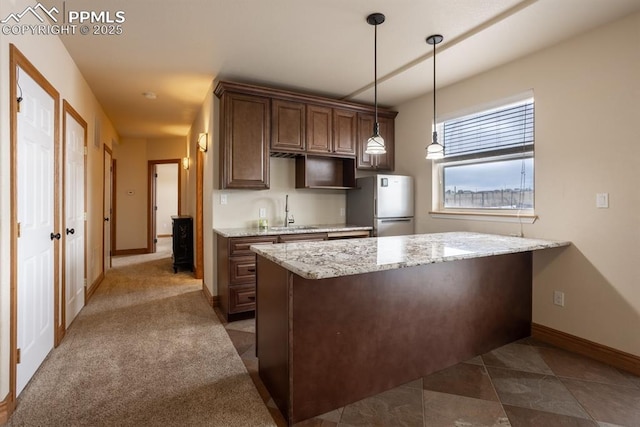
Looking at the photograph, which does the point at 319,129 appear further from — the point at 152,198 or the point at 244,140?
A: the point at 152,198

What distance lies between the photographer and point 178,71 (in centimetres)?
352

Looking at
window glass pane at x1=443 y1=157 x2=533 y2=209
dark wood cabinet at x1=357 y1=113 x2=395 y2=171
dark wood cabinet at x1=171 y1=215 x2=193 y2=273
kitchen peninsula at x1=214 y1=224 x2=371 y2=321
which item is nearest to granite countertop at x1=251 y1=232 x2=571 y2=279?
window glass pane at x1=443 y1=157 x2=533 y2=209

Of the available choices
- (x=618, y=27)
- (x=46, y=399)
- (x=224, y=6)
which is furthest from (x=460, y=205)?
(x=46, y=399)

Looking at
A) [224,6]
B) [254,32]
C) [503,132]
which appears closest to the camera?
[224,6]

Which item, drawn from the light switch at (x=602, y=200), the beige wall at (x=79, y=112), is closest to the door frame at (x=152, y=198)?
the beige wall at (x=79, y=112)

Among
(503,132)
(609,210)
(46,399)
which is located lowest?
→ (46,399)

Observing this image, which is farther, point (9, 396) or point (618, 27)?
point (618, 27)

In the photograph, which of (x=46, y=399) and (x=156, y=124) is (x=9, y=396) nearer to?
(x=46, y=399)

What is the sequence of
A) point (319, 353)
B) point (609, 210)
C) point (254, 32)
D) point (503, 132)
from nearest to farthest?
1. point (319, 353)
2. point (609, 210)
3. point (254, 32)
4. point (503, 132)

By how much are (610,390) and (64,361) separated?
381cm

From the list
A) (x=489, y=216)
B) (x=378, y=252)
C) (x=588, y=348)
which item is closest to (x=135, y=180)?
(x=378, y=252)

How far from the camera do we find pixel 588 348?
8.68 ft

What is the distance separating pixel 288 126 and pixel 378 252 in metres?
2.32

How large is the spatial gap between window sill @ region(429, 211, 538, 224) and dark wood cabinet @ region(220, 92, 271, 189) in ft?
6.84
